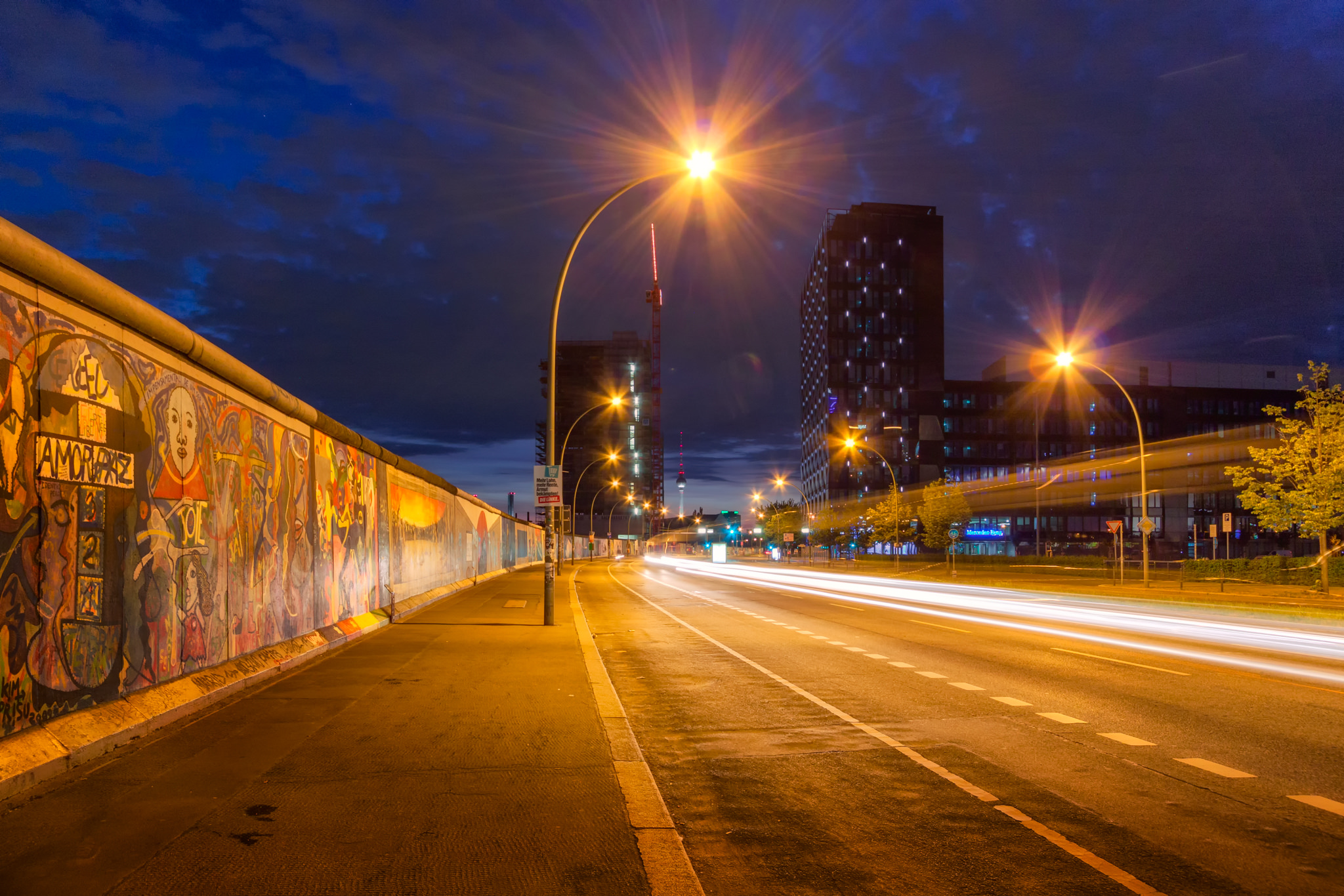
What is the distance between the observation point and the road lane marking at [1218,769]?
7.17 meters

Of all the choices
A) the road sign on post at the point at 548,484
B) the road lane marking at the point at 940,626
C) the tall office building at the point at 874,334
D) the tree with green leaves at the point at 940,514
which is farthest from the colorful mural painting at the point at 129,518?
the tall office building at the point at 874,334

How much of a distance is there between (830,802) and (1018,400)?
11974 centimetres

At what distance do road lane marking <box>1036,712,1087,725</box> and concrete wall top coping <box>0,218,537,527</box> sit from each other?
9425 millimetres

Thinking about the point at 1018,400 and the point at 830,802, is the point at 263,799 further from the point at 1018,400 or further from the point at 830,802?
the point at 1018,400

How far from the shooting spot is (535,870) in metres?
4.87

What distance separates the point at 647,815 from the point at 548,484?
14.3 meters

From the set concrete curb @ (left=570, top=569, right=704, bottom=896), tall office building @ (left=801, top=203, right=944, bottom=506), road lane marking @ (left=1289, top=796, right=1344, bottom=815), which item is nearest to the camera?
concrete curb @ (left=570, top=569, right=704, bottom=896)

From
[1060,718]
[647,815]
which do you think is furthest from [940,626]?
[647,815]

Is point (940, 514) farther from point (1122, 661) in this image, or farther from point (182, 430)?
point (182, 430)

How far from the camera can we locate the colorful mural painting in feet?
21.9

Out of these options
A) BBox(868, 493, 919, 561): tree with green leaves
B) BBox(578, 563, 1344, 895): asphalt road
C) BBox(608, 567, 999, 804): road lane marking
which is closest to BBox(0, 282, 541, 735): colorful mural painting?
BBox(578, 563, 1344, 895): asphalt road

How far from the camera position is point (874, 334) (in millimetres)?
134125

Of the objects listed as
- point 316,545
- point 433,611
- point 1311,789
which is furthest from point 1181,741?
point 433,611

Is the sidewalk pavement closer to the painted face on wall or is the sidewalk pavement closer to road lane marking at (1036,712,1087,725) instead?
the painted face on wall
